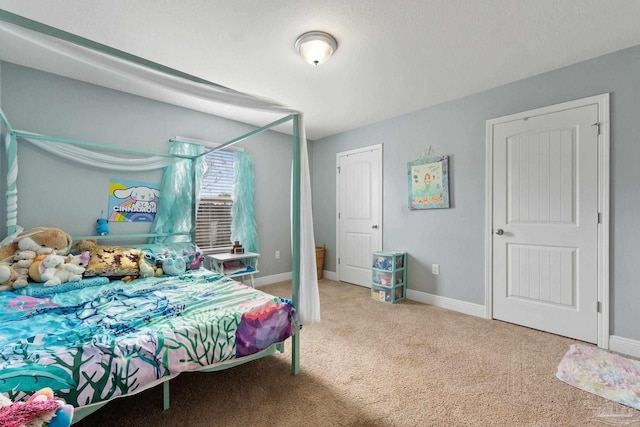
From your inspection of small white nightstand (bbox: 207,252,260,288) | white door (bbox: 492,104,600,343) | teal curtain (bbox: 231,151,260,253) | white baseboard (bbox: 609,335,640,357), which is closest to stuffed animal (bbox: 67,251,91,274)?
small white nightstand (bbox: 207,252,260,288)

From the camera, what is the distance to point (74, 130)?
2842mm

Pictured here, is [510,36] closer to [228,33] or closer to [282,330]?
[228,33]

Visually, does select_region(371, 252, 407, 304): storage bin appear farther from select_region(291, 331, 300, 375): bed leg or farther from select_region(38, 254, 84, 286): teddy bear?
select_region(38, 254, 84, 286): teddy bear

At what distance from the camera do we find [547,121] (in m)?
2.70

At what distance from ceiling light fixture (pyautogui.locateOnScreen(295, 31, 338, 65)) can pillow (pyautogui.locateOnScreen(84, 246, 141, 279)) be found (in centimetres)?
242

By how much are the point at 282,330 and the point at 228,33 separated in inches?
87.7

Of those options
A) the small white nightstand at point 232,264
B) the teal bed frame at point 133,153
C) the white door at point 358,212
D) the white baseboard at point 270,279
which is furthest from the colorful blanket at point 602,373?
the white baseboard at point 270,279

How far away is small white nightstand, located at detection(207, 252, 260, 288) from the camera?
3515 mm

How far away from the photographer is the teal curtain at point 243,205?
160 inches

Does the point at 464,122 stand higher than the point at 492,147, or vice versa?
the point at 464,122

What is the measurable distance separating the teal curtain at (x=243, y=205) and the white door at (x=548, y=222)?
311cm

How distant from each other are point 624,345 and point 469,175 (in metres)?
1.95

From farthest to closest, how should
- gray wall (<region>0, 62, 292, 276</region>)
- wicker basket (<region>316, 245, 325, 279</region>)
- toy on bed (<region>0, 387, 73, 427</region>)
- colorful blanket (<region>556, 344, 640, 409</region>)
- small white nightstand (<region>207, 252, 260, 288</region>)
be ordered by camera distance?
wicker basket (<region>316, 245, 325, 279</region>) < small white nightstand (<region>207, 252, 260, 288</region>) < gray wall (<region>0, 62, 292, 276</region>) < colorful blanket (<region>556, 344, 640, 409</region>) < toy on bed (<region>0, 387, 73, 427</region>)

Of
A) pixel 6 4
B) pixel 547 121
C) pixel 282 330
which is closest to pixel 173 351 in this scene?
pixel 282 330
